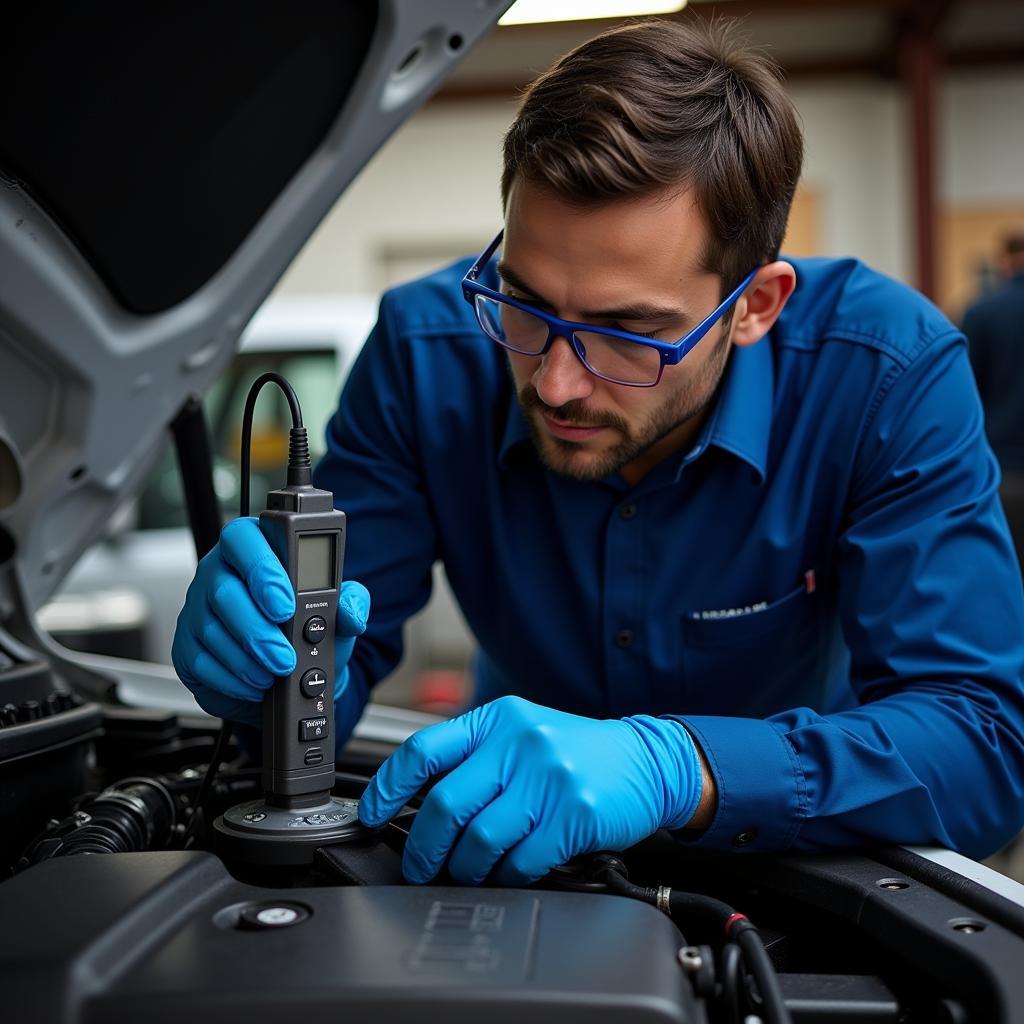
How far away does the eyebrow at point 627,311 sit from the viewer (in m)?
1.15

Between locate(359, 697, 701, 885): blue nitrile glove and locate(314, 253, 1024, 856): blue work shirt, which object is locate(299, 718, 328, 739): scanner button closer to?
locate(359, 697, 701, 885): blue nitrile glove

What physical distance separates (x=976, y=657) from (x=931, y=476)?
19cm

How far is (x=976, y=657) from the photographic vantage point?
1.14 m

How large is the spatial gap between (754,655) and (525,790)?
0.56m

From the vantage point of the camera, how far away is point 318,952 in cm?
68

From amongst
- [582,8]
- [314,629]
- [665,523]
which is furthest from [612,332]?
[582,8]

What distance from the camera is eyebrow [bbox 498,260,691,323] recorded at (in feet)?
3.77

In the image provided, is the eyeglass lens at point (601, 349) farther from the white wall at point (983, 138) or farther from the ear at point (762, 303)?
the white wall at point (983, 138)

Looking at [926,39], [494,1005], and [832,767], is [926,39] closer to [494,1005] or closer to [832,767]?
[832,767]

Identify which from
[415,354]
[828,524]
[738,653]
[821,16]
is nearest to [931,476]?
[828,524]

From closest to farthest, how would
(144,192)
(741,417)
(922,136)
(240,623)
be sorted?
(240,623) → (144,192) → (741,417) → (922,136)

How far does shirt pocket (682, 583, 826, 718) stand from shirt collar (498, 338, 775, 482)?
0.16 m

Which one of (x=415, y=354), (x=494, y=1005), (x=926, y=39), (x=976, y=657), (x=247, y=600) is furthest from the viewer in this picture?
(x=926, y=39)

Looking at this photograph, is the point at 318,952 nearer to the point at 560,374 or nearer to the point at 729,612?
the point at 560,374
